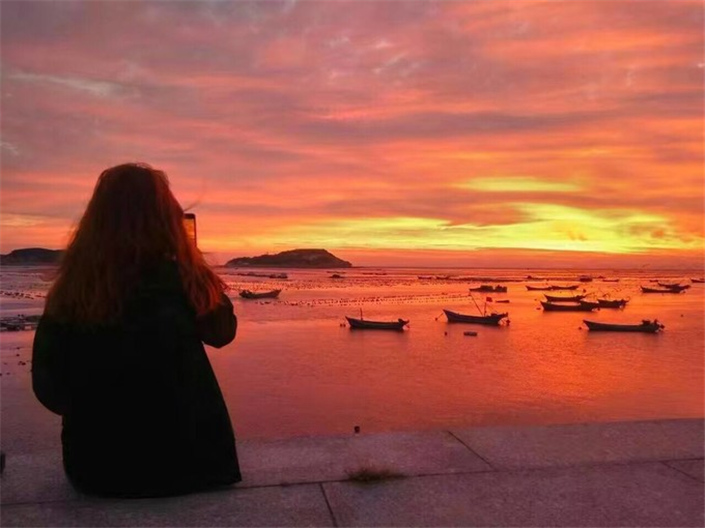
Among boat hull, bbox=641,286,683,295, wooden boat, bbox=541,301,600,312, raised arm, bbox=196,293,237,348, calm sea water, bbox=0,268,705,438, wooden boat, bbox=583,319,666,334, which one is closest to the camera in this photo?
raised arm, bbox=196,293,237,348

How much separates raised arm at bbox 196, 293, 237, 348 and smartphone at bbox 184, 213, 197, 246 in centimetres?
30

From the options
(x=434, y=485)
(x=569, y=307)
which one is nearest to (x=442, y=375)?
(x=434, y=485)

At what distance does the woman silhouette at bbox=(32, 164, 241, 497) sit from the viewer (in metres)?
3.08

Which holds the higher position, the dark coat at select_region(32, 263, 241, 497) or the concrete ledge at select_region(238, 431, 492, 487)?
the dark coat at select_region(32, 263, 241, 497)

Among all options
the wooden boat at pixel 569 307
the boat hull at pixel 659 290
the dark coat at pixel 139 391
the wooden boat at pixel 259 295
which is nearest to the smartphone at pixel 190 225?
the dark coat at pixel 139 391

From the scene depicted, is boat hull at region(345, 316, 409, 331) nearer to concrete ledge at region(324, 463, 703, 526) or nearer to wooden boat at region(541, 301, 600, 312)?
wooden boat at region(541, 301, 600, 312)

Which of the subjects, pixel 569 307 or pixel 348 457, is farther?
pixel 569 307

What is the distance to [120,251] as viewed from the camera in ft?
10.1

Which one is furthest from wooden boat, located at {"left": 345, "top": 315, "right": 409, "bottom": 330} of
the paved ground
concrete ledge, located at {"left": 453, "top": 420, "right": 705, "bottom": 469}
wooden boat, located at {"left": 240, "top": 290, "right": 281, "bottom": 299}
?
the paved ground

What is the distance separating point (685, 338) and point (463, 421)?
23012 mm

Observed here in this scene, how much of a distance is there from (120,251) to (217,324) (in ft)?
1.77

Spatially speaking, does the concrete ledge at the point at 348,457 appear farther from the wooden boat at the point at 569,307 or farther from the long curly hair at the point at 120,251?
the wooden boat at the point at 569,307

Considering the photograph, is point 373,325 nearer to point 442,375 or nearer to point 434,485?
point 442,375

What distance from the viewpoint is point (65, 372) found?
10.3 feet
